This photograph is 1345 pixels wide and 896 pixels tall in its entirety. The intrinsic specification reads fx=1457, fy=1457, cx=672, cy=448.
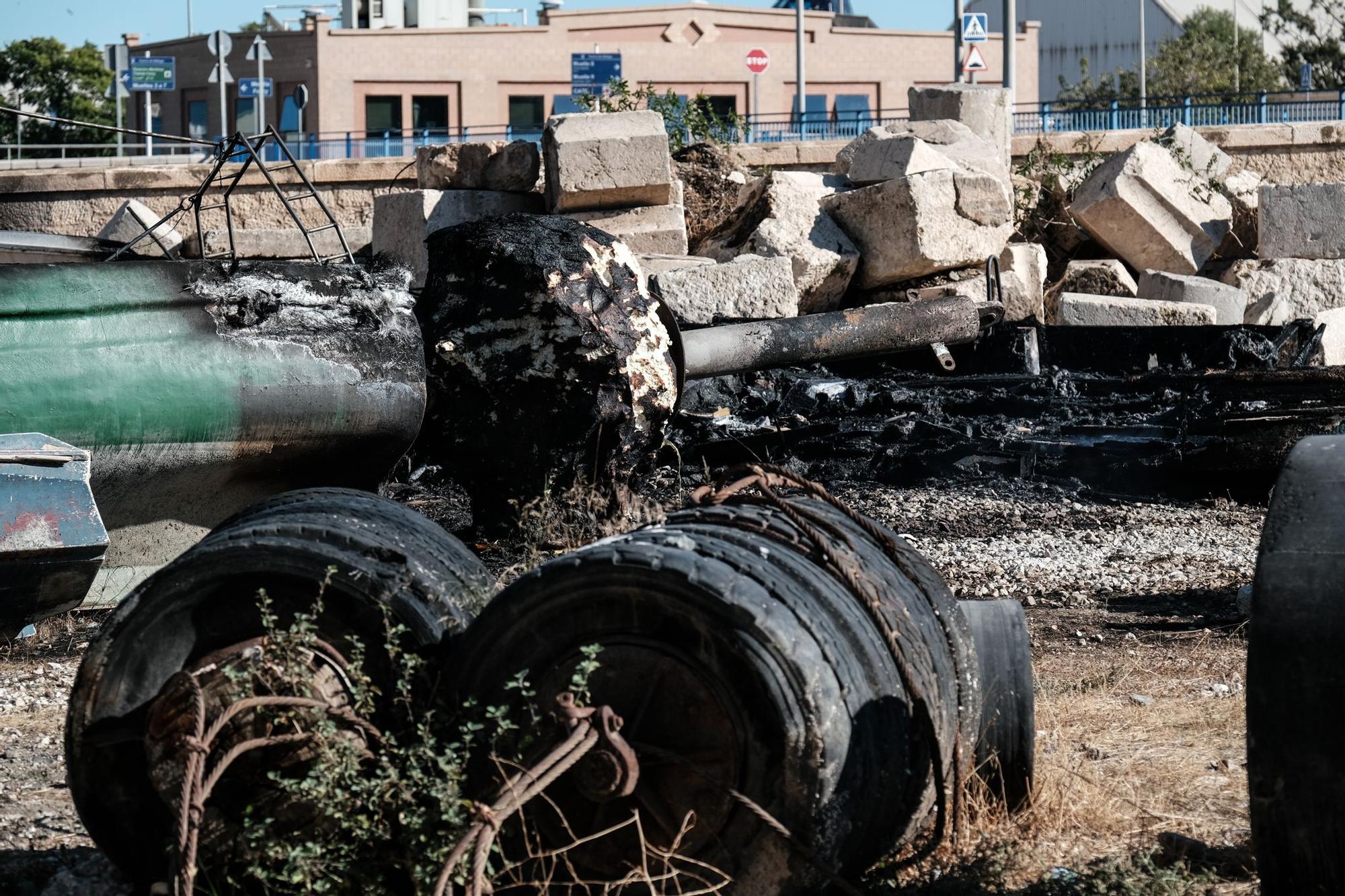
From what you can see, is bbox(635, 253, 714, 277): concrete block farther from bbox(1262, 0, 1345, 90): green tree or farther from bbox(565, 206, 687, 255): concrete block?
bbox(1262, 0, 1345, 90): green tree

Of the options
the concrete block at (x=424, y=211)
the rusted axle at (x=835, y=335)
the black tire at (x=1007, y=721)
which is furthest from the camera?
the concrete block at (x=424, y=211)

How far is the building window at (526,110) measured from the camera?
39.2 metres

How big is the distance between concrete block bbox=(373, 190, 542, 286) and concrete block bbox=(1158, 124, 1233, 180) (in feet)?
20.7


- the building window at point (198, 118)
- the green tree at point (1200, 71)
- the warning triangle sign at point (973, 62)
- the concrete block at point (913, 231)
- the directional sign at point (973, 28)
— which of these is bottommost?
the concrete block at point (913, 231)

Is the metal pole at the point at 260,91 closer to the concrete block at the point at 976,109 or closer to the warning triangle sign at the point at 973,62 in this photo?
the warning triangle sign at the point at 973,62

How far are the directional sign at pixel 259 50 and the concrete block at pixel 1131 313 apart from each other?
21190mm

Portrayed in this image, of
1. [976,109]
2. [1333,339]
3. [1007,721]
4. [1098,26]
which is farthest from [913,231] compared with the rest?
[1098,26]

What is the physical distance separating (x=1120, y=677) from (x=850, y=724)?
2394 millimetres

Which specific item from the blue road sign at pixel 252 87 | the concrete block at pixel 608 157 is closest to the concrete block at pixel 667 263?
the concrete block at pixel 608 157

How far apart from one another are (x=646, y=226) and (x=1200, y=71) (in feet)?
119

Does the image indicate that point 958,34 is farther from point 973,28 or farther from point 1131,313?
point 1131,313

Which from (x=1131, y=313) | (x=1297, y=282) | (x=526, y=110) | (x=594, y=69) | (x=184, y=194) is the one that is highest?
(x=594, y=69)

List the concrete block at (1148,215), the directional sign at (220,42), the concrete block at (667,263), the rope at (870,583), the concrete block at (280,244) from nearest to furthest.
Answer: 1. the rope at (870,583)
2. the concrete block at (667,263)
3. the concrete block at (1148,215)
4. the concrete block at (280,244)
5. the directional sign at (220,42)

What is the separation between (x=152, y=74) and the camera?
128ft
